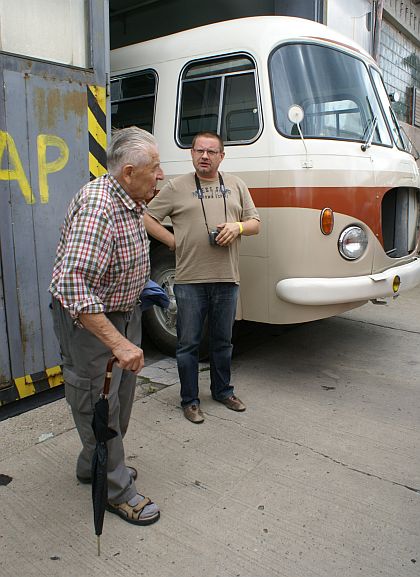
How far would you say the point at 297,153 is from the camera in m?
4.05

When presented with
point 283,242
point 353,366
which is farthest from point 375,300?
point 283,242

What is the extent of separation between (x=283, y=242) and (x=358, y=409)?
1313 mm

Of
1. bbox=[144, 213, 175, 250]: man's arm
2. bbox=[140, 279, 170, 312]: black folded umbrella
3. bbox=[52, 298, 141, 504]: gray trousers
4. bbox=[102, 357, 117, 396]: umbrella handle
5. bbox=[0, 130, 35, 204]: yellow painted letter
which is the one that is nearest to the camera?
bbox=[102, 357, 117, 396]: umbrella handle

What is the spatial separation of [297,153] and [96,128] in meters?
1.46

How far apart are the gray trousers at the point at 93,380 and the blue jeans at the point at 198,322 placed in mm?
915

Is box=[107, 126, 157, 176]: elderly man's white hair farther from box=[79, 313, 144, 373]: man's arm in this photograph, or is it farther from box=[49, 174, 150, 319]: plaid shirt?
box=[79, 313, 144, 373]: man's arm

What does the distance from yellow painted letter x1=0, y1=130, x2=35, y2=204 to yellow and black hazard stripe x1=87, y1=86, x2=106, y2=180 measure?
0.55 meters

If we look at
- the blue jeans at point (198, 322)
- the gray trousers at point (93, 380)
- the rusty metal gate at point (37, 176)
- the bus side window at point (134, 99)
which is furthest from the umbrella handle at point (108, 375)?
the bus side window at point (134, 99)

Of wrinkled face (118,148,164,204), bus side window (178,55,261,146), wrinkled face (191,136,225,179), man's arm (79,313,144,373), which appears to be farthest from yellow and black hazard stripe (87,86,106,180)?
man's arm (79,313,144,373)

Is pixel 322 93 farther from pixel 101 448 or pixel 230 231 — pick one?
pixel 101 448

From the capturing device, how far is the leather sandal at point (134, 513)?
8.57ft

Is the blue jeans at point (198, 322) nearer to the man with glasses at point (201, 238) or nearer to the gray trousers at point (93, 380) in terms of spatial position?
the man with glasses at point (201, 238)

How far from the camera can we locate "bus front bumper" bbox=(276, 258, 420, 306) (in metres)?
4.02

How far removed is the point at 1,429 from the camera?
3514 mm
